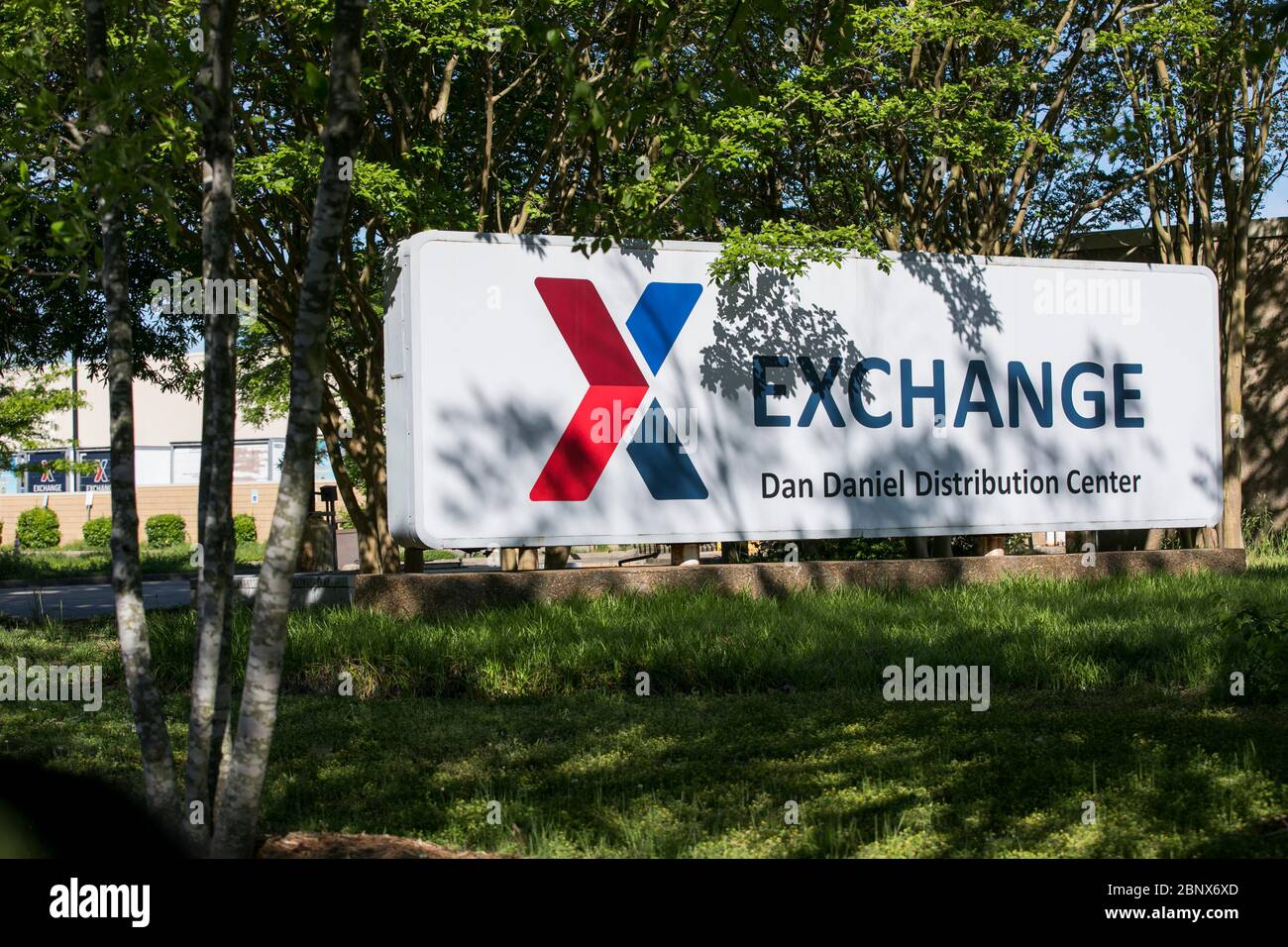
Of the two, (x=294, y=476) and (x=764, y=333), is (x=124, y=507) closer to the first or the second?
(x=294, y=476)

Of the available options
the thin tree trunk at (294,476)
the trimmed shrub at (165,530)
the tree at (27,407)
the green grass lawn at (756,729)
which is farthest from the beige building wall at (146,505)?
the thin tree trunk at (294,476)

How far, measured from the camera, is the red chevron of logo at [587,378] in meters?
12.9

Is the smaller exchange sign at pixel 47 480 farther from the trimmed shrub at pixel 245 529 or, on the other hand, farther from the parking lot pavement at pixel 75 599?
the parking lot pavement at pixel 75 599

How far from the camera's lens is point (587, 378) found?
12969mm

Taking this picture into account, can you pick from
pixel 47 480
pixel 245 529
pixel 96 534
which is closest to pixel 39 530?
pixel 96 534

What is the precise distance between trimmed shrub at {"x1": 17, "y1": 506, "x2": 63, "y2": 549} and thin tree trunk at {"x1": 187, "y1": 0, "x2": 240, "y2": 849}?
4988 cm

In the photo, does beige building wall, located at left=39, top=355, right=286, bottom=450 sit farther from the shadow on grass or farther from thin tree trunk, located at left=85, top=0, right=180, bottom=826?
thin tree trunk, located at left=85, top=0, right=180, bottom=826

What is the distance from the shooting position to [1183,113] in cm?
1812

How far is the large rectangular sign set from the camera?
41.5 feet

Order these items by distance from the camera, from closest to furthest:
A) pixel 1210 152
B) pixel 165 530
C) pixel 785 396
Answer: pixel 785 396 → pixel 1210 152 → pixel 165 530

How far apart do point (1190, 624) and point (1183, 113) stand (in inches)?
408

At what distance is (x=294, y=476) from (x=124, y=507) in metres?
1.14

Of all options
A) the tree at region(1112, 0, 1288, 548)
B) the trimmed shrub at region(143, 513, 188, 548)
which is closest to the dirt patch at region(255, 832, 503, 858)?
the tree at region(1112, 0, 1288, 548)
